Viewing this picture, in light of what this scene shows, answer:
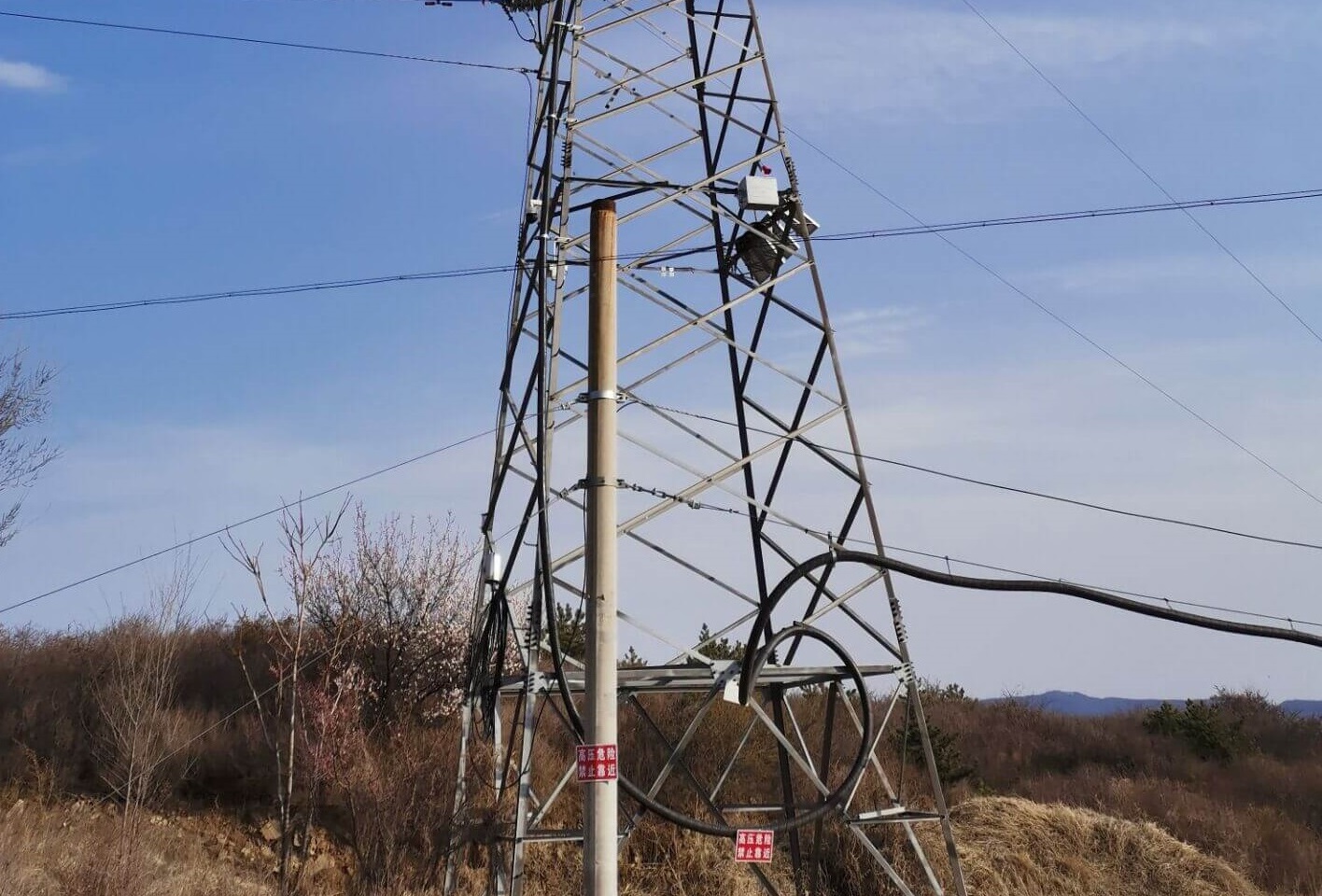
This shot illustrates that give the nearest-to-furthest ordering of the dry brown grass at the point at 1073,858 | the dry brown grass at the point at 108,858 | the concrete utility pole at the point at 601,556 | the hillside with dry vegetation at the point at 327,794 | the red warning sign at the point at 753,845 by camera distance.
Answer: the concrete utility pole at the point at 601,556 → the red warning sign at the point at 753,845 → the dry brown grass at the point at 108,858 → the hillside with dry vegetation at the point at 327,794 → the dry brown grass at the point at 1073,858

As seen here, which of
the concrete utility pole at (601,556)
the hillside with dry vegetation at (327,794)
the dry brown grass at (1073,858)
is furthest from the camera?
the dry brown grass at (1073,858)

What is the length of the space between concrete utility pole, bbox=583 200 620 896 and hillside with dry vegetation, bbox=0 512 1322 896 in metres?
4.52

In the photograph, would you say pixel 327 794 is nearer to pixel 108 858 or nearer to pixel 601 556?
pixel 108 858

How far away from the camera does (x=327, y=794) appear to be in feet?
58.5

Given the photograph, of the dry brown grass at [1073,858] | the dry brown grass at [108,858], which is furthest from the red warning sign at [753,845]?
the dry brown grass at [1073,858]

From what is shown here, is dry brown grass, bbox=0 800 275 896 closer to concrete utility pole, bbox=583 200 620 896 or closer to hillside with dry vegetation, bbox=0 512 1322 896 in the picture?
hillside with dry vegetation, bbox=0 512 1322 896

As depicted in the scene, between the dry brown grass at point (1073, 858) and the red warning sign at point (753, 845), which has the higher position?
the red warning sign at point (753, 845)

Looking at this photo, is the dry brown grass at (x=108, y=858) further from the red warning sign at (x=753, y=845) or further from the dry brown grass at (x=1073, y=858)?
the dry brown grass at (x=1073, y=858)

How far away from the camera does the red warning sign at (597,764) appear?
348 inches

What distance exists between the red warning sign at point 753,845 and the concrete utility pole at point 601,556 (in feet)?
5.23

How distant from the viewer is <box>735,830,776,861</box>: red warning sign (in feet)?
33.5

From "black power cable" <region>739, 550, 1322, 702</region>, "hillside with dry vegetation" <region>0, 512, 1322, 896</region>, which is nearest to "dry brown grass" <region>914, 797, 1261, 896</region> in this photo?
"hillside with dry vegetation" <region>0, 512, 1322, 896</region>

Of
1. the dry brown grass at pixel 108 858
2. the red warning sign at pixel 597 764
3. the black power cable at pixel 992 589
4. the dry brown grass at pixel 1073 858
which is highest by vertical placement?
the black power cable at pixel 992 589

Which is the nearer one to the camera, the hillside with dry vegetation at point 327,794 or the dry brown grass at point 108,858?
the dry brown grass at point 108,858
